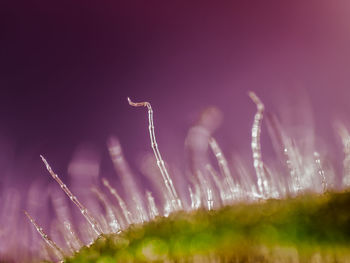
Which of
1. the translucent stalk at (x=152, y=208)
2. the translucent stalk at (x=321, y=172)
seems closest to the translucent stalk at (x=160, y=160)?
the translucent stalk at (x=152, y=208)

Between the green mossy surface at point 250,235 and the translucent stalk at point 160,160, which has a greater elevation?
the translucent stalk at point 160,160

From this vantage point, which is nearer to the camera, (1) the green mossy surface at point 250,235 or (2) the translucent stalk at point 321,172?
(1) the green mossy surface at point 250,235

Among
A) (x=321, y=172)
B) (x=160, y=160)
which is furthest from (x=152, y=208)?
(x=321, y=172)

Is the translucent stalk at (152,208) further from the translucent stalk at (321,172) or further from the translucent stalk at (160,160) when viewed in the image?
the translucent stalk at (321,172)

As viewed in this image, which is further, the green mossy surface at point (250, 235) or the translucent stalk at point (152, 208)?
the translucent stalk at point (152, 208)

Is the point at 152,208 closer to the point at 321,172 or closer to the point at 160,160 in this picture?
the point at 160,160

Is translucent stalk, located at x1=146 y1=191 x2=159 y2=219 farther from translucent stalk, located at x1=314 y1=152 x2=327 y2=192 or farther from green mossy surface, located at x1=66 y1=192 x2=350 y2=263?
translucent stalk, located at x1=314 y1=152 x2=327 y2=192

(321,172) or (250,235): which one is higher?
(321,172)

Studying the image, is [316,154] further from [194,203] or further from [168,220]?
[168,220]
